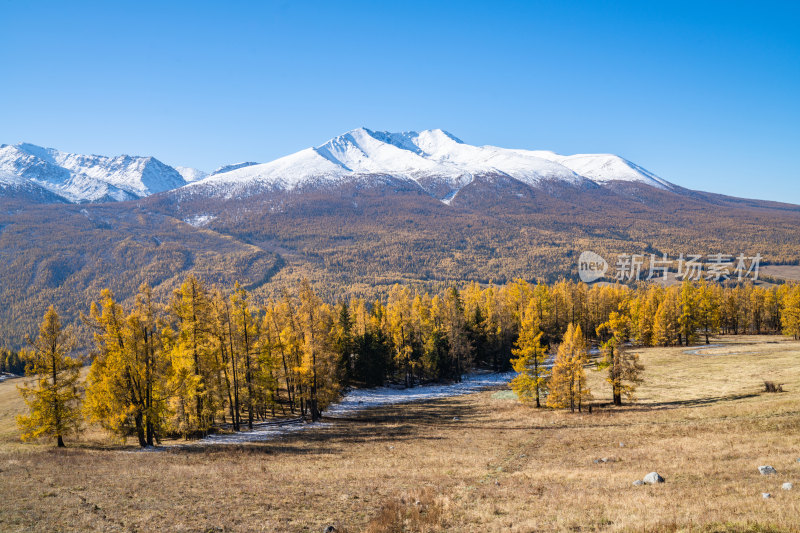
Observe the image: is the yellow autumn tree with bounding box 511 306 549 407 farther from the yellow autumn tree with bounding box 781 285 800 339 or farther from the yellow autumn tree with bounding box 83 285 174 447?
the yellow autumn tree with bounding box 781 285 800 339

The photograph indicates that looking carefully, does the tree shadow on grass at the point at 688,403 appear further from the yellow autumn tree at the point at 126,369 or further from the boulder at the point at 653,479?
the yellow autumn tree at the point at 126,369

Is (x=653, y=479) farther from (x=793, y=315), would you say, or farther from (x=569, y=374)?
(x=793, y=315)

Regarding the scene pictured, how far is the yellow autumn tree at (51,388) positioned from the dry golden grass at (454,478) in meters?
1.98

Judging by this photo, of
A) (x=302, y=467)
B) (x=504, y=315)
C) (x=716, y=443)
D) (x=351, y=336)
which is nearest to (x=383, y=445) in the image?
(x=302, y=467)

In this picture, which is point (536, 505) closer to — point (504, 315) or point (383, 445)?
point (383, 445)

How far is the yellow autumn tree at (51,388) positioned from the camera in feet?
97.4

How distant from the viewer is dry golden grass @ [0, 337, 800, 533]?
1426cm

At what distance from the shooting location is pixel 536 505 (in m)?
15.9

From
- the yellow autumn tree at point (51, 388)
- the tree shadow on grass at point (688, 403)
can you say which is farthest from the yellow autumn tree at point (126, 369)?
the tree shadow on grass at point (688, 403)

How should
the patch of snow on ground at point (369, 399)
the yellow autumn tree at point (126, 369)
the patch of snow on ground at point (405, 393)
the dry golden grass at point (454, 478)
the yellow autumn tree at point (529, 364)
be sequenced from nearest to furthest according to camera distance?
the dry golden grass at point (454, 478)
the yellow autumn tree at point (126, 369)
the patch of snow on ground at point (369, 399)
the yellow autumn tree at point (529, 364)
the patch of snow on ground at point (405, 393)

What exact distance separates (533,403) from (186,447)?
1449 inches

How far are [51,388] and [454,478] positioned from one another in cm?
2840

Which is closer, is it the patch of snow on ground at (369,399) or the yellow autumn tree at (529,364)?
the patch of snow on ground at (369,399)

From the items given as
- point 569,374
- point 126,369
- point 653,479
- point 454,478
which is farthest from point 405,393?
A: point 653,479
